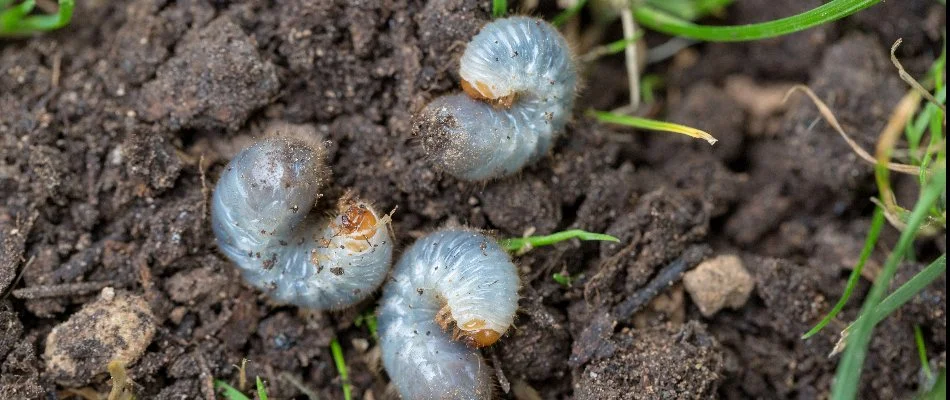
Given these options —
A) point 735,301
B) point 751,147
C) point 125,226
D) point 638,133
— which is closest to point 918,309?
point 735,301

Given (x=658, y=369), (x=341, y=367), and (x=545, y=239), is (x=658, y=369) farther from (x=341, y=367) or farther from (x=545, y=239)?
(x=341, y=367)

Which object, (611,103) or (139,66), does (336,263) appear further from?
(611,103)

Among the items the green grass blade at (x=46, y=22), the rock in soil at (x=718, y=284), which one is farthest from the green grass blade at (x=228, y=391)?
the rock in soil at (x=718, y=284)

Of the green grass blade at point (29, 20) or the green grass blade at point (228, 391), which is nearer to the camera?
the green grass blade at point (228, 391)

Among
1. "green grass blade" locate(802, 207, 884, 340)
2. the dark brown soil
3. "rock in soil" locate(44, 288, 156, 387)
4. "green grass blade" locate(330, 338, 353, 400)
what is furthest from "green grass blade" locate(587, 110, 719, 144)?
"rock in soil" locate(44, 288, 156, 387)

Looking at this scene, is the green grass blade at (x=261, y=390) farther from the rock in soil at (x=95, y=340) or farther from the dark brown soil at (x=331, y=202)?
the rock in soil at (x=95, y=340)
